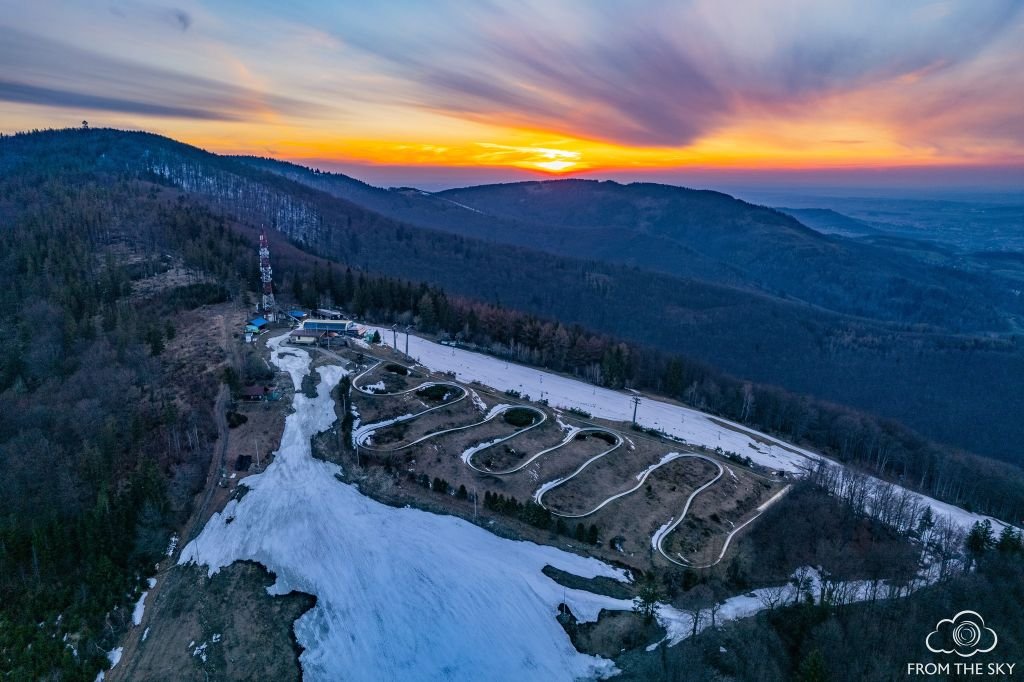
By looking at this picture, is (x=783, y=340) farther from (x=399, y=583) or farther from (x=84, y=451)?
(x=84, y=451)

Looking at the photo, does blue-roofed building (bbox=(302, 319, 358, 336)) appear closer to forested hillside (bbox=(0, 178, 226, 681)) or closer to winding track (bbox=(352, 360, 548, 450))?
winding track (bbox=(352, 360, 548, 450))

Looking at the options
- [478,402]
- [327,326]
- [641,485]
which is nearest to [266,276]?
[327,326]

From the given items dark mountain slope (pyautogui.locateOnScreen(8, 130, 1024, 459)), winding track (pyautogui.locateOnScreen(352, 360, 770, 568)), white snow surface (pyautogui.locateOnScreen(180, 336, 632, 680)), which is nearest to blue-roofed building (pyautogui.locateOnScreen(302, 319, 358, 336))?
winding track (pyautogui.locateOnScreen(352, 360, 770, 568))

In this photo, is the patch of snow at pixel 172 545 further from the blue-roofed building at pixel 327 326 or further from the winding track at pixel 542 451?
the blue-roofed building at pixel 327 326

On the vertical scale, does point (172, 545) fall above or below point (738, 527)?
below

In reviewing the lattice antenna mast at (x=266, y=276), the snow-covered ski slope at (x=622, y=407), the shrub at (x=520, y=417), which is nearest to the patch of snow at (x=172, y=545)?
the shrub at (x=520, y=417)

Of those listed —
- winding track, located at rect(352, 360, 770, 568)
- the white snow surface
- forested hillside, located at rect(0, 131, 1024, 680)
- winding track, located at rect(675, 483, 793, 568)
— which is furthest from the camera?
winding track, located at rect(352, 360, 770, 568)

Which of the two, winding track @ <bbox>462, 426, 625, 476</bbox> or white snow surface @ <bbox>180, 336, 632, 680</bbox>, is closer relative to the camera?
white snow surface @ <bbox>180, 336, 632, 680</bbox>

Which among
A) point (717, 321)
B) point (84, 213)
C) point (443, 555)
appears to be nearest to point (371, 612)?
point (443, 555)
